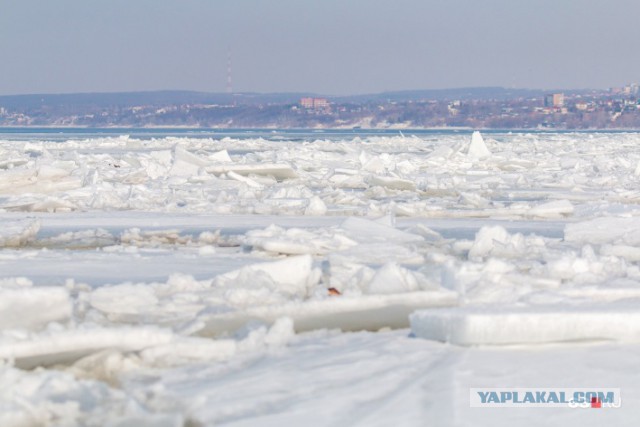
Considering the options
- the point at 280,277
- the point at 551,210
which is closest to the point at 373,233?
the point at 280,277

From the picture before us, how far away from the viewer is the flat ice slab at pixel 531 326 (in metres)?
3.24

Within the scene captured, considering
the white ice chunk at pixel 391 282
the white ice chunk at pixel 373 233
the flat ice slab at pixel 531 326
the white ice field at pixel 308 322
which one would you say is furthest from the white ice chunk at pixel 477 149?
the flat ice slab at pixel 531 326

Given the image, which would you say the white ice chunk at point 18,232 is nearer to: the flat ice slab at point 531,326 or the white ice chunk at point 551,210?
the flat ice slab at point 531,326

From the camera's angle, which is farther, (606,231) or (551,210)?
(551,210)

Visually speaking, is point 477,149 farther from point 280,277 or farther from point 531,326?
point 531,326

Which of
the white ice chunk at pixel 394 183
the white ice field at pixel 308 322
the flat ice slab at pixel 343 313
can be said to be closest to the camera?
the white ice field at pixel 308 322

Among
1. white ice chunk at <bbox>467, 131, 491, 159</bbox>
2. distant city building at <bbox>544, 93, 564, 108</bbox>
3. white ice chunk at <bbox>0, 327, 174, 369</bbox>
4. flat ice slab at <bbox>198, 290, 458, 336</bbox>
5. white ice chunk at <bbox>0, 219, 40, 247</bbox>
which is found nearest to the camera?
white ice chunk at <bbox>0, 327, 174, 369</bbox>

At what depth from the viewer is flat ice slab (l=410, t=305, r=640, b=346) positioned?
3.24 metres

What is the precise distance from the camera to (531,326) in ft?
10.7

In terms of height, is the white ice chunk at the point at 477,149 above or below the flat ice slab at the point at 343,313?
below

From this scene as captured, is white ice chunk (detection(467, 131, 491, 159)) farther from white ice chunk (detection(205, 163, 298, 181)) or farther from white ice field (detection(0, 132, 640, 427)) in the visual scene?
white ice field (detection(0, 132, 640, 427))

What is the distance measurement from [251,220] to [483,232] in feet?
8.35

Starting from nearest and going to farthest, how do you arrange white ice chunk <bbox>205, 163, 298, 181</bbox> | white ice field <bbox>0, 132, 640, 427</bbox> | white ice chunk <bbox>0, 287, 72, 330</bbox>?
white ice field <bbox>0, 132, 640, 427</bbox>
white ice chunk <bbox>0, 287, 72, 330</bbox>
white ice chunk <bbox>205, 163, 298, 181</bbox>

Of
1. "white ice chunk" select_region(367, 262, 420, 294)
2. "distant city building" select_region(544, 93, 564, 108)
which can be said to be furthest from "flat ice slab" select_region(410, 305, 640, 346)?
"distant city building" select_region(544, 93, 564, 108)
